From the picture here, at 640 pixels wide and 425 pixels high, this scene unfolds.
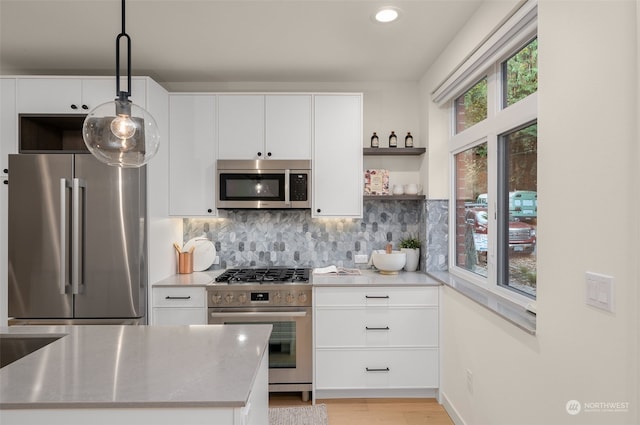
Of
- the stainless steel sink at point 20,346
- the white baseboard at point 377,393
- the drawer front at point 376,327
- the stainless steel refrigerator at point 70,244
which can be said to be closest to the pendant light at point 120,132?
the stainless steel sink at point 20,346

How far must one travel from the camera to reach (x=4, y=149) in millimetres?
2670

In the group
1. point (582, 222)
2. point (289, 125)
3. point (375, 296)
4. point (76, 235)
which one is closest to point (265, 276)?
point (375, 296)

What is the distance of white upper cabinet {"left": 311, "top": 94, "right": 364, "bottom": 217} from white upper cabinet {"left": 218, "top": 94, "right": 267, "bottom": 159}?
47cm

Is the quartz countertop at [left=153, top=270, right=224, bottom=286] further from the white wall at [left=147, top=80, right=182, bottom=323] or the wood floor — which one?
the wood floor

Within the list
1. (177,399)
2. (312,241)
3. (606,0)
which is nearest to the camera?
(177,399)

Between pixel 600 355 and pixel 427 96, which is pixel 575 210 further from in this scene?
pixel 427 96

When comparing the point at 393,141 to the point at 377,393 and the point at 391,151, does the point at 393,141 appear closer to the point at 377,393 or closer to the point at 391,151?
the point at 391,151

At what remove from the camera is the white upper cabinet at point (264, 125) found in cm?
306

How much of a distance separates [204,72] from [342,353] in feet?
8.37

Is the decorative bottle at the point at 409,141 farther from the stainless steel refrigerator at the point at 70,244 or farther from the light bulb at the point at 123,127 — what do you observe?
the light bulb at the point at 123,127

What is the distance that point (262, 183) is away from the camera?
3.04m

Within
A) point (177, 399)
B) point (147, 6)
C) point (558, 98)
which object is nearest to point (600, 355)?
point (558, 98)

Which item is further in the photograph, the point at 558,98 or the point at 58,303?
the point at 58,303

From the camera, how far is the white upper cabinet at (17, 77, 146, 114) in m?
2.71
